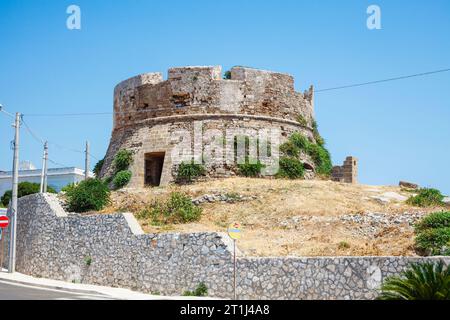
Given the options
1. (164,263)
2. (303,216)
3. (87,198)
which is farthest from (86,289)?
(303,216)

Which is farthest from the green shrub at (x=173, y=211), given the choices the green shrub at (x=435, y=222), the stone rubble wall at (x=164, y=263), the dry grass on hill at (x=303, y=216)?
the green shrub at (x=435, y=222)

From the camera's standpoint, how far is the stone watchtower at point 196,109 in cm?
2669

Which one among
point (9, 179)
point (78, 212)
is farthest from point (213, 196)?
point (9, 179)

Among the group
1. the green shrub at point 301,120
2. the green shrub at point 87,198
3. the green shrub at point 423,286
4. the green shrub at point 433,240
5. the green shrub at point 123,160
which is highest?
the green shrub at point 301,120

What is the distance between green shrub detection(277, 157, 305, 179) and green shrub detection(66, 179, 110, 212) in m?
7.35

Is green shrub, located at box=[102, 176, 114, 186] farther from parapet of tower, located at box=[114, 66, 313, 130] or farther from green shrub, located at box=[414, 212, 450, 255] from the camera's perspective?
green shrub, located at box=[414, 212, 450, 255]

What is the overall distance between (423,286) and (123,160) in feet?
61.9

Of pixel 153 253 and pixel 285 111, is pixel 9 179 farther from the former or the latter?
pixel 153 253

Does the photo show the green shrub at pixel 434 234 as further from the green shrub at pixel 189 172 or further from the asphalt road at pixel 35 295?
the green shrub at pixel 189 172

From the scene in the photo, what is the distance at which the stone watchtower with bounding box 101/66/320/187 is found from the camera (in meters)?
26.7

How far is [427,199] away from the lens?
70.0ft

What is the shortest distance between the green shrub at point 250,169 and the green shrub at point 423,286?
1530cm

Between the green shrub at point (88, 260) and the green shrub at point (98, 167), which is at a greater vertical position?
the green shrub at point (98, 167)

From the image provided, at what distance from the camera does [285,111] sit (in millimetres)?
28031
